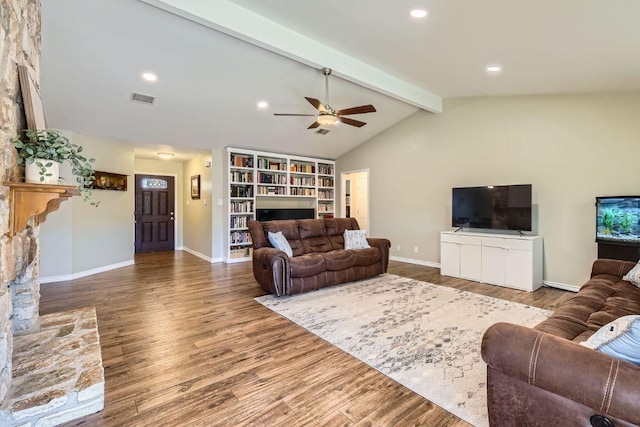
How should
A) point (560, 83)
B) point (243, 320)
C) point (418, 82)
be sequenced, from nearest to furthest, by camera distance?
1. point (243, 320)
2. point (560, 83)
3. point (418, 82)

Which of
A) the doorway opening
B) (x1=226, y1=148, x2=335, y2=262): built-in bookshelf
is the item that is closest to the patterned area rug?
(x1=226, y1=148, x2=335, y2=262): built-in bookshelf

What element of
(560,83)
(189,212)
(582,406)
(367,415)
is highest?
(560,83)

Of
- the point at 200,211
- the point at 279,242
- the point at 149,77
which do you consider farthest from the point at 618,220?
the point at 200,211

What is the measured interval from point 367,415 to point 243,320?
5.87 ft

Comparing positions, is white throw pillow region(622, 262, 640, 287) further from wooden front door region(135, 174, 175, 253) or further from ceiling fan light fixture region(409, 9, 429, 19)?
wooden front door region(135, 174, 175, 253)

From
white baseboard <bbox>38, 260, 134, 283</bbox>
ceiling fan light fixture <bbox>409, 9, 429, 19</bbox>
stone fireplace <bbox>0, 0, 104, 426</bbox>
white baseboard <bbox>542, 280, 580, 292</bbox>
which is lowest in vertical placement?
white baseboard <bbox>542, 280, 580, 292</bbox>

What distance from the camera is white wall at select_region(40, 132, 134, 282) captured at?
477cm

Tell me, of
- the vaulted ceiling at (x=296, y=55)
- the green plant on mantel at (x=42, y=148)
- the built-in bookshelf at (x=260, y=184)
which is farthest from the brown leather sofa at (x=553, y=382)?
the built-in bookshelf at (x=260, y=184)

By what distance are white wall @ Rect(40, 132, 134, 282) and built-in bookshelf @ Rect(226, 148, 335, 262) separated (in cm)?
201

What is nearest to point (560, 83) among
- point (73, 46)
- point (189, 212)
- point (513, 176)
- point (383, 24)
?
point (513, 176)

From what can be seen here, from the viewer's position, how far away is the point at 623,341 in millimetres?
1224

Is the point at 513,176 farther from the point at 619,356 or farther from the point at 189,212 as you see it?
the point at 189,212

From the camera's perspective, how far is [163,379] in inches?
84.6

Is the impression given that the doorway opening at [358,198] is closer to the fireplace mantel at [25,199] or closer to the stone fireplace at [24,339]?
the stone fireplace at [24,339]
